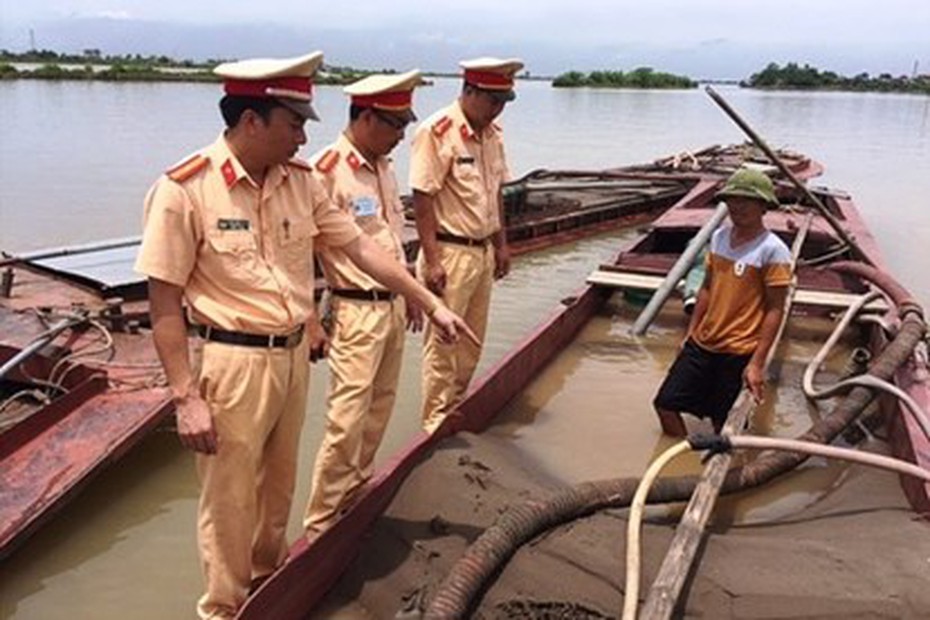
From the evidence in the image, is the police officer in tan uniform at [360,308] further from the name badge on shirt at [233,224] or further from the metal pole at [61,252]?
the metal pole at [61,252]

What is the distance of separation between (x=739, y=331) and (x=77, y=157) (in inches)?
705

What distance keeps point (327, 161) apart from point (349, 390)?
2.97 ft

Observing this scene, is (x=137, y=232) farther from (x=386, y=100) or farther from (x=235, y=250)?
(x=235, y=250)

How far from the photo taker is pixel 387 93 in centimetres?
328

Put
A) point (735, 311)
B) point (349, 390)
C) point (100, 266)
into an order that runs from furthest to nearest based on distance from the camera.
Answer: point (100, 266) < point (735, 311) < point (349, 390)

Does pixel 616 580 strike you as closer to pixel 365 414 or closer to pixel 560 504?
pixel 560 504

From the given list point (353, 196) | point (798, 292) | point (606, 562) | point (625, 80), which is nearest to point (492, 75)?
point (353, 196)

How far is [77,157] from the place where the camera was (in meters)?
18.8

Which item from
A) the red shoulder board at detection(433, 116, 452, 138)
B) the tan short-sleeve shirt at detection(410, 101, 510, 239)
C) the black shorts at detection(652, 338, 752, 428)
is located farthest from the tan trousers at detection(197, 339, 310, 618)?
the black shorts at detection(652, 338, 752, 428)

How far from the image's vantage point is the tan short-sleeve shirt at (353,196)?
3.37 metres

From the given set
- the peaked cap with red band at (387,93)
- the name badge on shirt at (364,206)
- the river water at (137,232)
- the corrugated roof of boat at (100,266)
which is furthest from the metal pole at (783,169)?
the corrugated roof of boat at (100,266)

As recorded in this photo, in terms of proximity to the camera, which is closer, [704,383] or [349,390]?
[349,390]

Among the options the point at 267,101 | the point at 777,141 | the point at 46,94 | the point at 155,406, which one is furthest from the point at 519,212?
the point at 46,94

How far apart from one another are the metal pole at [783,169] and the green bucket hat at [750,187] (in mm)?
1802
